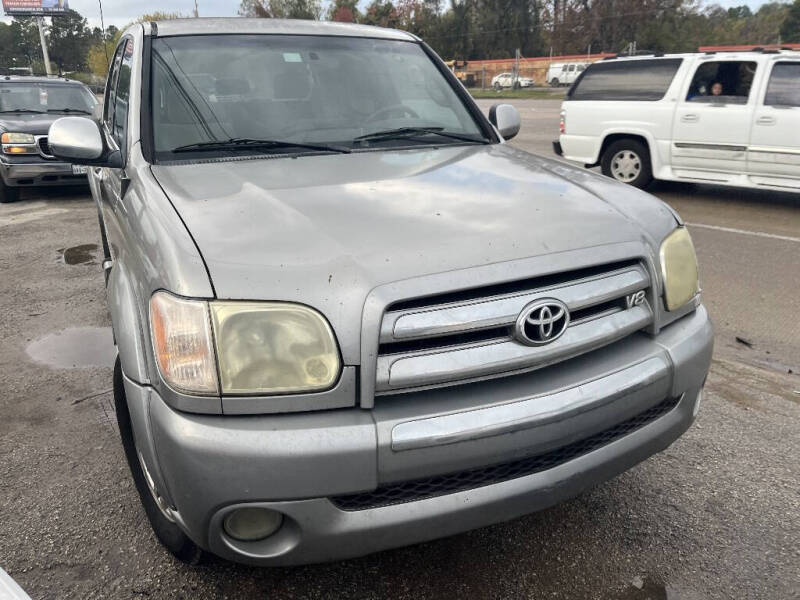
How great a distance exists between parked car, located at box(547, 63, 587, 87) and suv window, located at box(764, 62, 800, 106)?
42.0 m

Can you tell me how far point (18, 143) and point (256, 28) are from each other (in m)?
6.70

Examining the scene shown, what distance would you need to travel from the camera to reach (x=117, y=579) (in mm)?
2152

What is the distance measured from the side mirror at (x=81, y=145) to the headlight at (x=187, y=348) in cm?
130

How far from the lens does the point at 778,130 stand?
7574mm

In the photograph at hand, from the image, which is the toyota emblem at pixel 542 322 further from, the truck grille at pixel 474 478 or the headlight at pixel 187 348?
the headlight at pixel 187 348

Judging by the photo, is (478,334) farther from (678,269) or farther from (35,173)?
(35,173)

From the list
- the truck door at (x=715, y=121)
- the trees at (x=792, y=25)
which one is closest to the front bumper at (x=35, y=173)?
the truck door at (x=715, y=121)

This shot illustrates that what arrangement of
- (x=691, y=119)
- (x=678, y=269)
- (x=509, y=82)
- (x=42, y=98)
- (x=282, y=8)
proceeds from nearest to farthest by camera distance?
(x=678, y=269) → (x=691, y=119) → (x=42, y=98) → (x=509, y=82) → (x=282, y=8)

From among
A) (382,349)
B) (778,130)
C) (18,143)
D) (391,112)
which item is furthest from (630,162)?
(382,349)

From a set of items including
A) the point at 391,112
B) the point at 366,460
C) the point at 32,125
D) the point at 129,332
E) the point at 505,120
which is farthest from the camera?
the point at 32,125

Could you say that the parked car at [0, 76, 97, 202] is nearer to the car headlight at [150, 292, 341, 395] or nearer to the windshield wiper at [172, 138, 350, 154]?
the windshield wiper at [172, 138, 350, 154]

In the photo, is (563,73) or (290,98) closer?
(290,98)

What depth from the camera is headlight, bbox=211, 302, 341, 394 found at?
1659mm

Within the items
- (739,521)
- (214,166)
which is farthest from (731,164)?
(214,166)
